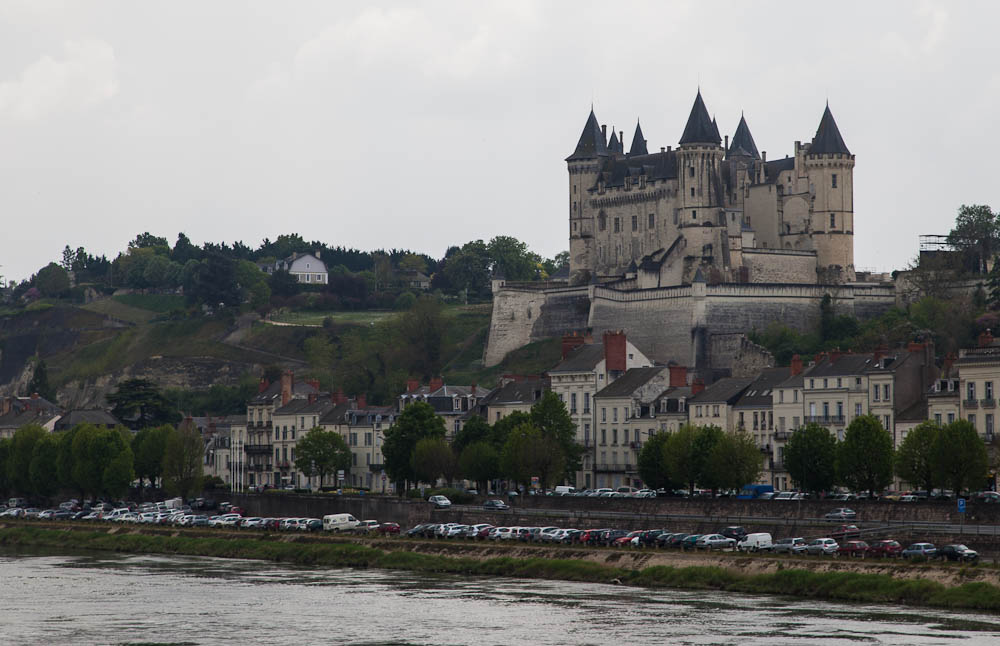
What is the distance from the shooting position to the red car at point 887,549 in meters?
57.2

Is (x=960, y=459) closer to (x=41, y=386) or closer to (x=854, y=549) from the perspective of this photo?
(x=854, y=549)

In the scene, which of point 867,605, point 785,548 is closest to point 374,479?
point 785,548

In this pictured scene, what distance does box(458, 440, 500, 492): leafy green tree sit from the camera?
83.0 meters

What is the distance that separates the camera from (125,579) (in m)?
66.9

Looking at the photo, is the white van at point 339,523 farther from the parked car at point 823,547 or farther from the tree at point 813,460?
the parked car at point 823,547

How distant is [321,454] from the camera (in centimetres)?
9388

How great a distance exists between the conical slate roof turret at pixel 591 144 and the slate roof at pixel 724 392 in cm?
5683

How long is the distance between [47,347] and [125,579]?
402 ft

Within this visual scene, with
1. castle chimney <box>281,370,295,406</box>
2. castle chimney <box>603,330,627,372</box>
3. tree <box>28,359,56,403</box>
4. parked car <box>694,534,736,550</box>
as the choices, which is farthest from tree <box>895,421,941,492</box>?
tree <box>28,359,56,403</box>

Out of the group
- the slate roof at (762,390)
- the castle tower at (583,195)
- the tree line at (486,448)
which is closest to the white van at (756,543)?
the tree line at (486,448)

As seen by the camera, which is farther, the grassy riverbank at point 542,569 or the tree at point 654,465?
the tree at point 654,465

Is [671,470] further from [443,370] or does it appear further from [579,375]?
[443,370]

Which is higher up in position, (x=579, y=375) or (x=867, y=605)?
(x=579, y=375)

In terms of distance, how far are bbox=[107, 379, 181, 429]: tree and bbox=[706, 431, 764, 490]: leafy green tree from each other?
5916cm
